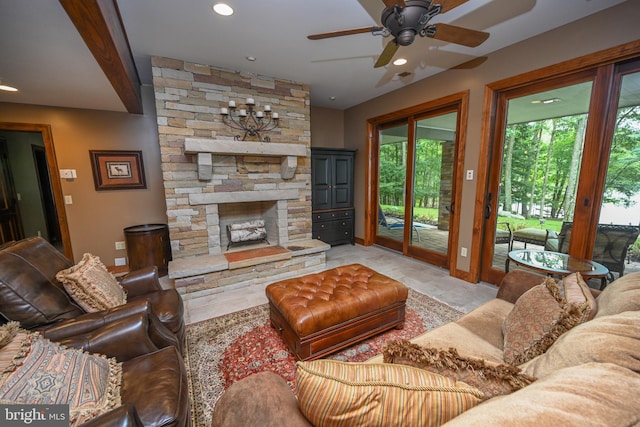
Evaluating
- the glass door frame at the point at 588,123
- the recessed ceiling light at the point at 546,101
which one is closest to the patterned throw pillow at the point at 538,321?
the glass door frame at the point at 588,123

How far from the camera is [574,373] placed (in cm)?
57

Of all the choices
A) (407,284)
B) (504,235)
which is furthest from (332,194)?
(504,235)

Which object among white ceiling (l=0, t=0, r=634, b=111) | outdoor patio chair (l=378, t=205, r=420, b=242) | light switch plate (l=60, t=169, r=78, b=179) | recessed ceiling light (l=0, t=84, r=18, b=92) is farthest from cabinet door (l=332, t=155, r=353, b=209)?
recessed ceiling light (l=0, t=84, r=18, b=92)

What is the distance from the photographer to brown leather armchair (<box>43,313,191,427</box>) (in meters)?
0.91

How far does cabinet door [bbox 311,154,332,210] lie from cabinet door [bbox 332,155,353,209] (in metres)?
0.12

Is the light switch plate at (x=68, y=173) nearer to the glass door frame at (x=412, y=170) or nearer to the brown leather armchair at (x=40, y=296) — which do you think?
the brown leather armchair at (x=40, y=296)

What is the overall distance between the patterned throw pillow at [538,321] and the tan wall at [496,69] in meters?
1.91

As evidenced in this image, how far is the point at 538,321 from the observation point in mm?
1089

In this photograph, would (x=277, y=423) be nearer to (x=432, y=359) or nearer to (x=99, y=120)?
(x=432, y=359)

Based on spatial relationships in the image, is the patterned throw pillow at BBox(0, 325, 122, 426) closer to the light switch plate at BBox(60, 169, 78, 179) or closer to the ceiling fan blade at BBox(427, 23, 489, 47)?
the ceiling fan blade at BBox(427, 23, 489, 47)

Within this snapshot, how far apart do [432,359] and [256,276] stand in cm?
255

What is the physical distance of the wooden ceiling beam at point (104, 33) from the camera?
4.34ft

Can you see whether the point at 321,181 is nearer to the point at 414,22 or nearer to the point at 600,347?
the point at 414,22

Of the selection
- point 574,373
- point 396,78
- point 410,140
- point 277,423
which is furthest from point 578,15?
point 277,423
